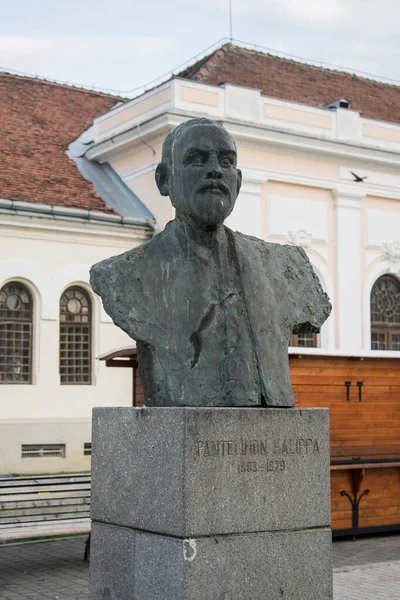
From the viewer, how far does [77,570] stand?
1048 cm

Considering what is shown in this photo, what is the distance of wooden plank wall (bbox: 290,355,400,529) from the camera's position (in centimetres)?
1284

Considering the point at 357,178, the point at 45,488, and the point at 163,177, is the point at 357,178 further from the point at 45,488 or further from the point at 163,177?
the point at 163,177

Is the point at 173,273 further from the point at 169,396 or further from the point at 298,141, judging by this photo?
the point at 298,141

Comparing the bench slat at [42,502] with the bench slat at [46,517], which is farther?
the bench slat at [42,502]

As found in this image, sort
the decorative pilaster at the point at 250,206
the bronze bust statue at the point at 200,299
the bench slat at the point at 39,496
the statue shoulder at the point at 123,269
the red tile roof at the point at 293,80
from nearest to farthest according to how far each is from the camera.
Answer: the bronze bust statue at the point at 200,299
the statue shoulder at the point at 123,269
the bench slat at the point at 39,496
the decorative pilaster at the point at 250,206
the red tile roof at the point at 293,80

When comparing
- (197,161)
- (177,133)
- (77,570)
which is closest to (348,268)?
(77,570)

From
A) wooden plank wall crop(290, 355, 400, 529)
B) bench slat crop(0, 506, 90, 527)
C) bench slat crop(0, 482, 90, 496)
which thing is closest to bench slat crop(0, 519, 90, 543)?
bench slat crop(0, 506, 90, 527)

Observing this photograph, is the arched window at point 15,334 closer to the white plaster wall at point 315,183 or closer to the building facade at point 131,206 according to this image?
the building facade at point 131,206

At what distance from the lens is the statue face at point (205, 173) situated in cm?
588

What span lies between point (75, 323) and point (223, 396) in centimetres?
1619

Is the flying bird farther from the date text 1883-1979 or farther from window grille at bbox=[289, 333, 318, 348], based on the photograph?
the date text 1883-1979

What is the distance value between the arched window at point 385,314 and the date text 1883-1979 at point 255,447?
19.5 metres

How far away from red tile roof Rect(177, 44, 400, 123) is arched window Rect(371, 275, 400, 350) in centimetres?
466

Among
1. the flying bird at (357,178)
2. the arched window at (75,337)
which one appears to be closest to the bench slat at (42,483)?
the arched window at (75,337)
